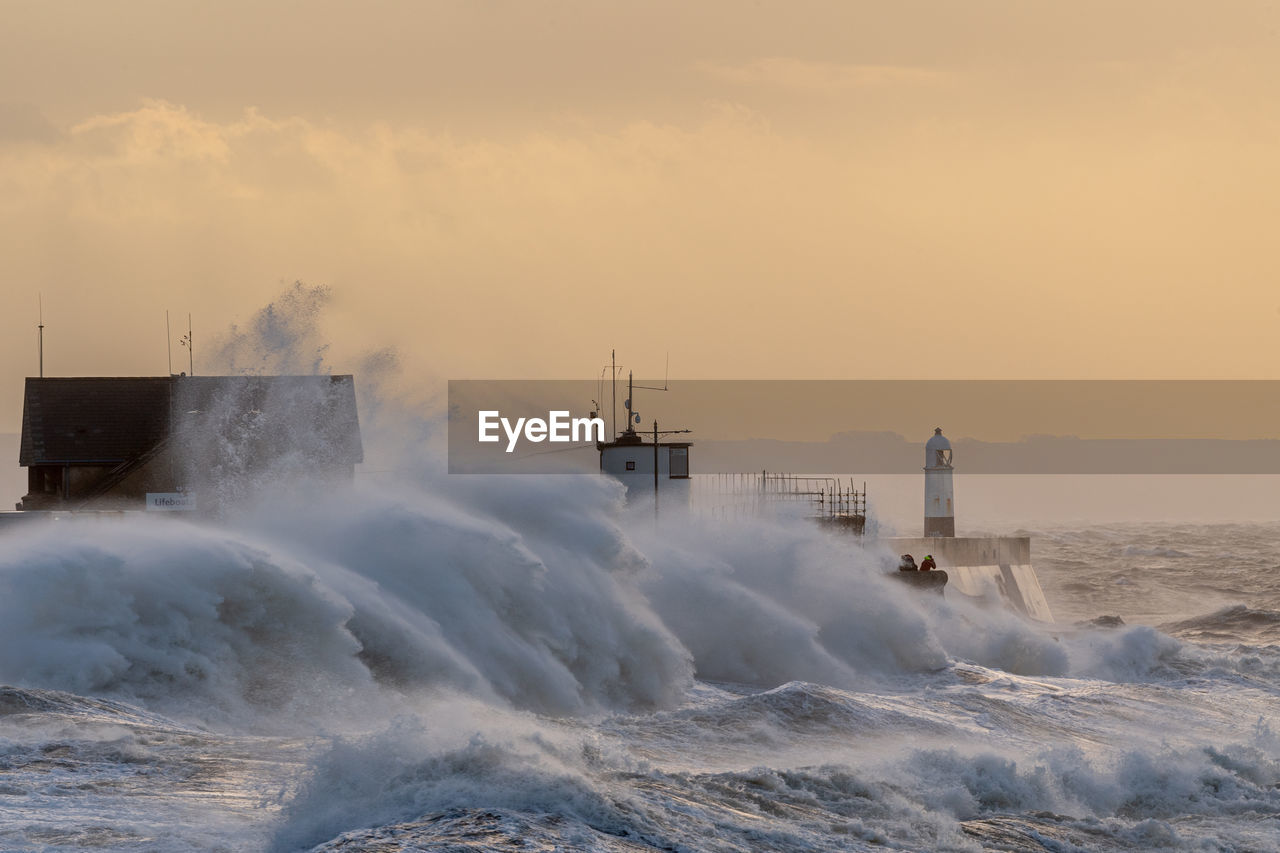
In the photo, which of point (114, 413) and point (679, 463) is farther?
point (114, 413)

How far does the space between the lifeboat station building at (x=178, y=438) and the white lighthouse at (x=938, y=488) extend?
1683 cm

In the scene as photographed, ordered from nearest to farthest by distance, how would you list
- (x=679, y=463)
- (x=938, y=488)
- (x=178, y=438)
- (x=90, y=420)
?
(x=679, y=463) < (x=178, y=438) < (x=90, y=420) < (x=938, y=488)

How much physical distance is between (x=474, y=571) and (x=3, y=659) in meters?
6.79

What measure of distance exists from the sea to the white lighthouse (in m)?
11.1

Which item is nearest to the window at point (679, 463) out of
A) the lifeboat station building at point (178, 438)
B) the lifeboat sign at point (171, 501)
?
the lifeboat station building at point (178, 438)

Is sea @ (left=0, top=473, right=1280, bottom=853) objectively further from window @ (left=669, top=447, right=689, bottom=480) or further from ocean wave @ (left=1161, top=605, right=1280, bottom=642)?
ocean wave @ (left=1161, top=605, right=1280, bottom=642)

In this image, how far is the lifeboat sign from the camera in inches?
1169

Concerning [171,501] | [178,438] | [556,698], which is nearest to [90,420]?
[178,438]

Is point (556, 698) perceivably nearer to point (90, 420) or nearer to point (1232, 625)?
point (90, 420)

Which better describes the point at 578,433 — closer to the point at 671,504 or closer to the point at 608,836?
the point at 671,504

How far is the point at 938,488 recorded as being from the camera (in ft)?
137

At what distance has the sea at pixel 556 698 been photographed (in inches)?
425

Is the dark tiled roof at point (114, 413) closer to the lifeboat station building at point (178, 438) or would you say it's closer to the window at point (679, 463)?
the lifeboat station building at point (178, 438)

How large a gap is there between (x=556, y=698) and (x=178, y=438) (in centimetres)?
1711
